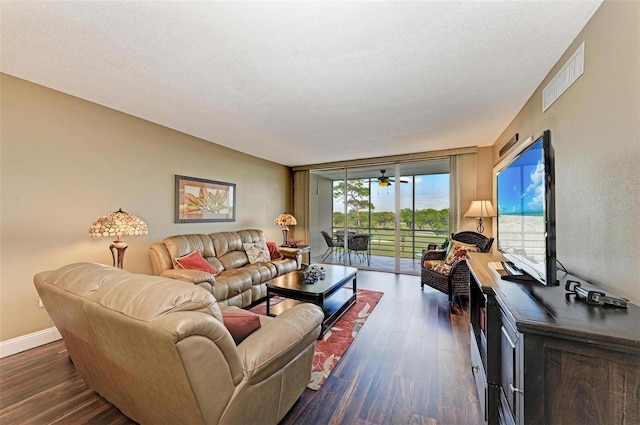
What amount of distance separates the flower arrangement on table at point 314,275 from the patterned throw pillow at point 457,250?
1896 millimetres

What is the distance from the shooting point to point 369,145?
4.41 meters

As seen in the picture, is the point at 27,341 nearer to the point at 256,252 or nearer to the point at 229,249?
the point at 229,249

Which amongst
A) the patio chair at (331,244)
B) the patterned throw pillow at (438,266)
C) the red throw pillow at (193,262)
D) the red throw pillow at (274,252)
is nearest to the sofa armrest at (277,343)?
the red throw pillow at (193,262)

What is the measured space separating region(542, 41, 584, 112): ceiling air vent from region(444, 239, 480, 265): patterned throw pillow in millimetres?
1997

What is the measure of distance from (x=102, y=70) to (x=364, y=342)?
11.2 ft

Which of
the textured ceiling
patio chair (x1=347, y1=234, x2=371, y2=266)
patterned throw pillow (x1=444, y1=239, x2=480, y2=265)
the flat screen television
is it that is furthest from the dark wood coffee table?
patio chair (x1=347, y1=234, x2=371, y2=266)

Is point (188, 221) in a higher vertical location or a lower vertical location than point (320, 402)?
higher

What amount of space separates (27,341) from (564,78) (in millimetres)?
Result: 5047

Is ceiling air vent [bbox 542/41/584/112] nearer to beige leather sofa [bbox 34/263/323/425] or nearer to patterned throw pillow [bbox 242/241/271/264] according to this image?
beige leather sofa [bbox 34/263/323/425]

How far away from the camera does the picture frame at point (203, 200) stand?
3.71m

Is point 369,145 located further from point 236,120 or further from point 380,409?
point 380,409

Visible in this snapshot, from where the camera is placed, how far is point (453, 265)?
334 centimetres

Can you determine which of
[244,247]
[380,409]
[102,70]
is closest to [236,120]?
[102,70]

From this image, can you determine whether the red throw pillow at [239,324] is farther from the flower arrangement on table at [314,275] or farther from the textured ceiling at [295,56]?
the textured ceiling at [295,56]
